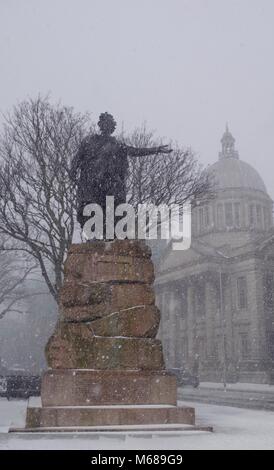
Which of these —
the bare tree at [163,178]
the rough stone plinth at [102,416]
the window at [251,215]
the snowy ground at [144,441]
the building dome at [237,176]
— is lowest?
the snowy ground at [144,441]

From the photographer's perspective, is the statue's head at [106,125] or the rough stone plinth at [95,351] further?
the statue's head at [106,125]

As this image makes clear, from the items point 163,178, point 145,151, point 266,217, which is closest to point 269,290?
point 266,217

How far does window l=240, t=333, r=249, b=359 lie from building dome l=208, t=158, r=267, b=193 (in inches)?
880

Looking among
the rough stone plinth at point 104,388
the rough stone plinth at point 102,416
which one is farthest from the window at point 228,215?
the rough stone plinth at point 102,416

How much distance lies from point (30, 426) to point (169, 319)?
58151 millimetres

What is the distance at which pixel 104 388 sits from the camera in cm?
930

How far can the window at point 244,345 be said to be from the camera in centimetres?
5153

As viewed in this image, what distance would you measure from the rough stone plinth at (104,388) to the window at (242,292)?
152 feet

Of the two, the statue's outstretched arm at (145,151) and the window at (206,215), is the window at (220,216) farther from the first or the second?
the statue's outstretched arm at (145,151)

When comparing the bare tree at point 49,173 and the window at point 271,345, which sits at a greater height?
the bare tree at point 49,173

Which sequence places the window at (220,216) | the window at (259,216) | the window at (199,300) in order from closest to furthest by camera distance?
the window at (199,300) < the window at (259,216) < the window at (220,216)

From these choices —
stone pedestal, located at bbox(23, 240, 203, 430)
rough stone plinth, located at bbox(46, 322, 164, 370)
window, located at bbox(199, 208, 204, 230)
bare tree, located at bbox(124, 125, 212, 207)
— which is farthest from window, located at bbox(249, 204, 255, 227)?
rough stone plinth, located at bbox(46, 322, 164, 370)

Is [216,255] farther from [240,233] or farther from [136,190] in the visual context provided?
[136,190]
